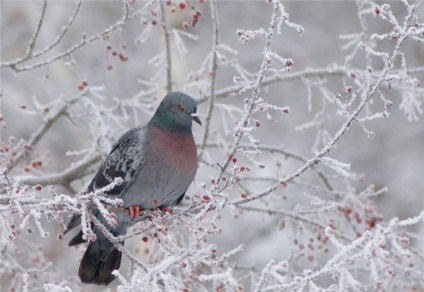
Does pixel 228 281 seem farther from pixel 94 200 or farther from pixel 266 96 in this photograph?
pixel 266 96

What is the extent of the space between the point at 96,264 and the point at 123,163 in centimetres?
63

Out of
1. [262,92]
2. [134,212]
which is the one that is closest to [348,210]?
[134,212]

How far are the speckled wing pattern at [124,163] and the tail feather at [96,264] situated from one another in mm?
346

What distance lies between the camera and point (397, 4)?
37.7ft

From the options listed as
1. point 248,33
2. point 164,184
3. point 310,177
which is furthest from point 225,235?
point 248,33

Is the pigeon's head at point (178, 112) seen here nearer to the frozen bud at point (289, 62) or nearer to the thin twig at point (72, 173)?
the thin twig at point (72, 173)

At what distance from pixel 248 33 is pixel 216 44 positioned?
1.88m

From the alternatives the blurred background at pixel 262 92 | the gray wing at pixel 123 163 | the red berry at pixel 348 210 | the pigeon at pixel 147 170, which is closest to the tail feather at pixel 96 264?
the pigeon at pixel 147 170

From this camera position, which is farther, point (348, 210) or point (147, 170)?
point (348, 210)

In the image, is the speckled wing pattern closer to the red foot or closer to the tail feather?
the red foot

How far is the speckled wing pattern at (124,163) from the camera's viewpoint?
4633mm

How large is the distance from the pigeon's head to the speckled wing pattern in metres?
0.18

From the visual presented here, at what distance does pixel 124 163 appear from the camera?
15.4 ft

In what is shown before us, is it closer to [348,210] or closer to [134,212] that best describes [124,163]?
[134,212]
